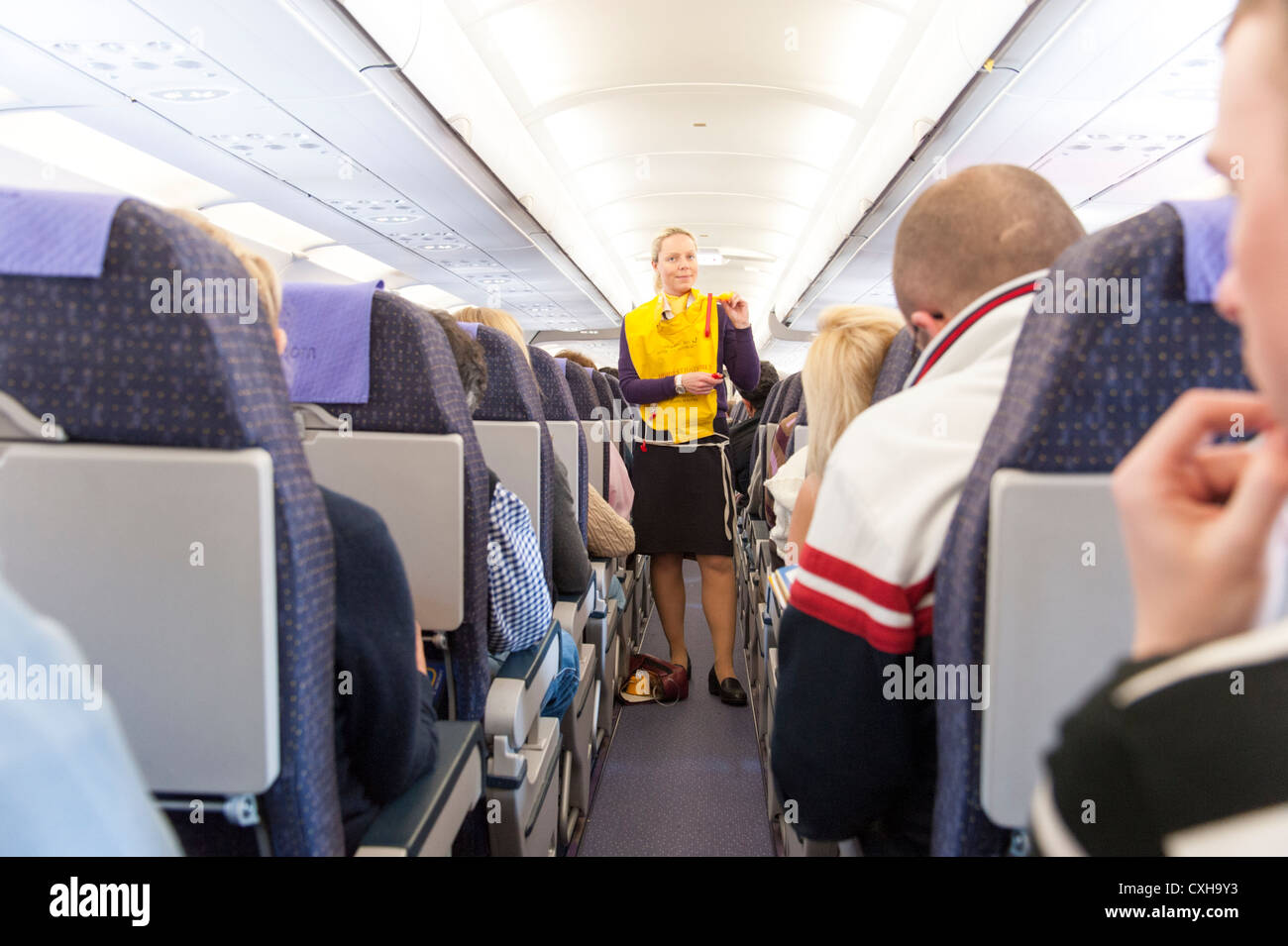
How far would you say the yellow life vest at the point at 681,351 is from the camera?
10.4 feet

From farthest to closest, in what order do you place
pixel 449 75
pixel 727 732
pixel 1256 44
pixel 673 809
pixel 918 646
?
pixel 449 75 → pixel 727 732 → pixel 673 809 → pixel 918 646 → pixel 1256 44

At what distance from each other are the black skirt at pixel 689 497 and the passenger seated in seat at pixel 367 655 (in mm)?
2346

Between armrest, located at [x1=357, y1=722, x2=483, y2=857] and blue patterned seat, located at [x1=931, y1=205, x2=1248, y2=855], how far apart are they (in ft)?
2.54

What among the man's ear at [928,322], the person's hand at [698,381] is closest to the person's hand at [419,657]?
the man's ear at [928,322]

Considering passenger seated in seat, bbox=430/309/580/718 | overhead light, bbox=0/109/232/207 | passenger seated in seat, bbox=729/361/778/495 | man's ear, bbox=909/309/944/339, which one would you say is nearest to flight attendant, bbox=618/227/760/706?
passenger seated in seat, bbox=729/361/778/495

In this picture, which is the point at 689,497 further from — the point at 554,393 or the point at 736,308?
the point at 554,393

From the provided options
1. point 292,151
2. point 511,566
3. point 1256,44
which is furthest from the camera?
point 292,151

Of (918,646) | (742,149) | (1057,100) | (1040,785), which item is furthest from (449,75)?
(1040,785)

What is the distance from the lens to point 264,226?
9.34 m

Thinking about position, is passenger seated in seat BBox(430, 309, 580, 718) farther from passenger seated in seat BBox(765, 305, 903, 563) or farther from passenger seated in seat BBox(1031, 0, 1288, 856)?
passenger seated in seat BBox(1031, 0, 1288, 856)

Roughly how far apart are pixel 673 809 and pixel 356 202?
642 cm

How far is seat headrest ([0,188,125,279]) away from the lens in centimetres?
72

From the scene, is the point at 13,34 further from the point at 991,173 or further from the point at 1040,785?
the point at 1040,785

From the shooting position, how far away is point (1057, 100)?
4.02 metres
